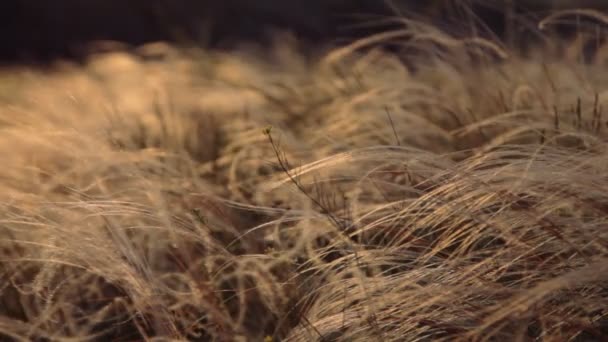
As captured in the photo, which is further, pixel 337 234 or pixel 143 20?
pixel 143 20

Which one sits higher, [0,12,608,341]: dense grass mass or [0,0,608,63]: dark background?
[0,12,608,341]: dense grass mass

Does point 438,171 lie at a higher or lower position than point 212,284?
higher

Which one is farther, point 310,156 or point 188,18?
point 188,18

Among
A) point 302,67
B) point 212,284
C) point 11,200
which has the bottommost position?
point 302,67

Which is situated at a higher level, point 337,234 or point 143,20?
point 337,234

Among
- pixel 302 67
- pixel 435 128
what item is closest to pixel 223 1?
pixel 302 67

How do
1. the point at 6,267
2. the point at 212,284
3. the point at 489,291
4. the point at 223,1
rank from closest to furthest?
1. the point at 489,291
2. the point at 212,284
3. the point at 6,267
4. the point at 223,1

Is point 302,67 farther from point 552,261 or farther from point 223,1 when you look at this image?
point 223,1

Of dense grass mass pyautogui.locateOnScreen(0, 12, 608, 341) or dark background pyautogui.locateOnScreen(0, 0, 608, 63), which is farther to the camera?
dark background pyautogui.locateOnScreen(0, 0, 608, 63)
